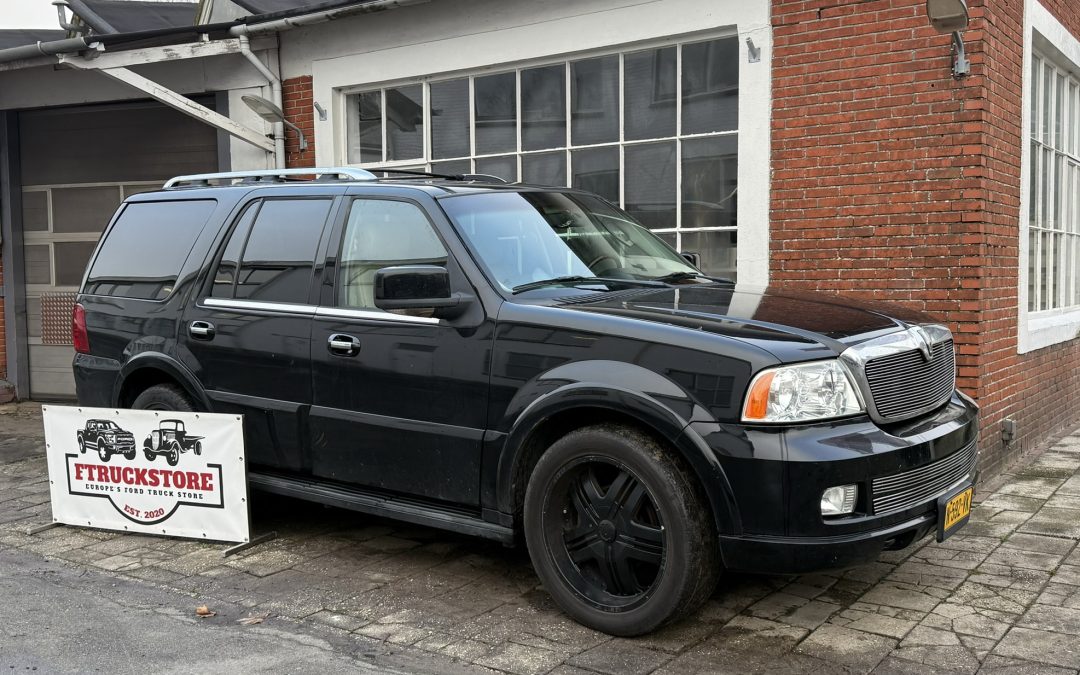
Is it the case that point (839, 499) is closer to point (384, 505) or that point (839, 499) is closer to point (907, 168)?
point (384, 505)

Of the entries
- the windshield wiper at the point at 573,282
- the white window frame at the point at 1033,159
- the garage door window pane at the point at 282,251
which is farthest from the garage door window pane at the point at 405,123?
the white window frame at the point at 1033,159

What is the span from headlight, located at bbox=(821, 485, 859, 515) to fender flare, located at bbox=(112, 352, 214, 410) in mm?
3343

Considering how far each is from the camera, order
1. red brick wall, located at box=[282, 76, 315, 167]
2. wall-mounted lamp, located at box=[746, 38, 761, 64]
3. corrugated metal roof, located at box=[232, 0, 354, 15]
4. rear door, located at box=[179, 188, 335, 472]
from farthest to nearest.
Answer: corrugated metal roof, located at box=[232, 0, 354, 15] → red brick wall, located at box=[282, 76, 315, 167] → wall-mounted lamp, located at box=[746, 38, 761, 64] → rear door, located at box=[179, 188, 335, 472]

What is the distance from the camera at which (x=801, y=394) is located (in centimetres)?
380

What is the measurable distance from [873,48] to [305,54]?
545 cm

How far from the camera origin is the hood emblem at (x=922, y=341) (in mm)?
4331

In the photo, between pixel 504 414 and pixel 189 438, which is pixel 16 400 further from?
pixel 504 414

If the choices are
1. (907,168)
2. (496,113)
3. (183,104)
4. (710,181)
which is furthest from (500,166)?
(907,168)

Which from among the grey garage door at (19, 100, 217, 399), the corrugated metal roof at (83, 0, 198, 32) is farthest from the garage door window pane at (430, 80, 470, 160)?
the grey garage door at (19, 100, 217, 399)

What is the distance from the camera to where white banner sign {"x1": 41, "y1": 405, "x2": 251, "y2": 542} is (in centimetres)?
543

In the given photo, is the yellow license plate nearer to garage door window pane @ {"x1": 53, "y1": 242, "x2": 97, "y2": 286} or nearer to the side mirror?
the side mirror

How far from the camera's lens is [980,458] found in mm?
6797

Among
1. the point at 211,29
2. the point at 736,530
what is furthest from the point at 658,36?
the point at 736,530

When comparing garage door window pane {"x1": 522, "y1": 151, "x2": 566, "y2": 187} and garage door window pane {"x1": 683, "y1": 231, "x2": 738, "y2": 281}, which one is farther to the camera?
garage door window pane {"x1": 522, "y1": 151, "x2": 566, "y2": 187}
